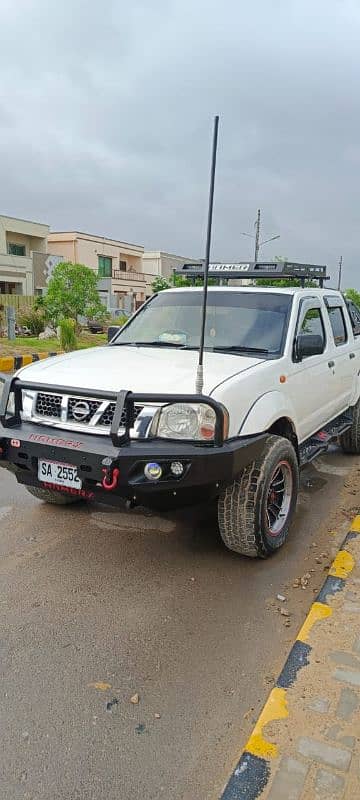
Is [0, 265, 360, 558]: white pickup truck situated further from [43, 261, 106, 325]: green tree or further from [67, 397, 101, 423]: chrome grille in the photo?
[43, 261, 106, 325]: green tree

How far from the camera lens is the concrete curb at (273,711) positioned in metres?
1.92

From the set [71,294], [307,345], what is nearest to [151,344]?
[307,345]

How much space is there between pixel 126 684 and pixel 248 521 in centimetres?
Answer: 117

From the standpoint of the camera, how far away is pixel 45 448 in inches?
124

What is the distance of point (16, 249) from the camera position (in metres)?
39.7

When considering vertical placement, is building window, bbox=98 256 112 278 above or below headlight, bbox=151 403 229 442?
above

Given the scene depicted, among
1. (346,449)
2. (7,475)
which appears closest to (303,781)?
(7,475)

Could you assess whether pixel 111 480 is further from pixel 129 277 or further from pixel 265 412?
pixel 129 277

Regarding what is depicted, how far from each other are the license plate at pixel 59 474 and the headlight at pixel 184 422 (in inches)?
20.5

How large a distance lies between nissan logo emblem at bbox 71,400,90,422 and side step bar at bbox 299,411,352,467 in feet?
5.88

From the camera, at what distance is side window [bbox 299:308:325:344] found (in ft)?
14.7

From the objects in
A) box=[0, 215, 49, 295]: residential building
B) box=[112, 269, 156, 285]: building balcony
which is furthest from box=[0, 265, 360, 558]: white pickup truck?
box=[112, 269, 156, 285]: building balcony

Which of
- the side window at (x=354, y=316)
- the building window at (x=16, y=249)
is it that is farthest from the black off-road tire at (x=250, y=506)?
the building window at (x=16, y=249)

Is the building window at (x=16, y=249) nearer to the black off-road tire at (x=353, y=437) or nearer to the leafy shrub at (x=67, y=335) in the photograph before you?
the leafy shrub at (x=67, y=335)
